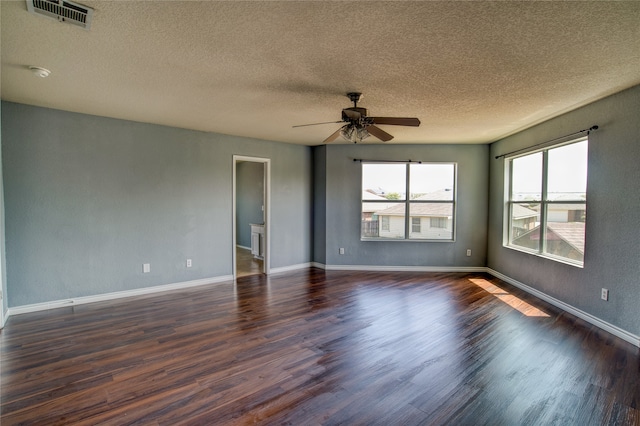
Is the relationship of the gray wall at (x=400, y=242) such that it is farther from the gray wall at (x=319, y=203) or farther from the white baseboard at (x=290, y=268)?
the white baseboard at (x=290, y=268)

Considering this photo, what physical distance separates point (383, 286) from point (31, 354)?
13.8 feet

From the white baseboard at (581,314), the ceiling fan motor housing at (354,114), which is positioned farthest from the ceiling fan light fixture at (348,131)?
the white baseboard at (581,314)

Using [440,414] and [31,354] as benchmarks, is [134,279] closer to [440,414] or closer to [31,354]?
[31,354]

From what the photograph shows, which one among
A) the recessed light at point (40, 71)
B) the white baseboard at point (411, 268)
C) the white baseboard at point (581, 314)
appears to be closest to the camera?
the recessed light at point (40, 71)

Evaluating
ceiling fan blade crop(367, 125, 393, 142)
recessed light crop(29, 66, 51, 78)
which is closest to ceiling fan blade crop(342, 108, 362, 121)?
ceiling fan blade crop(367, 125, 393, 142)

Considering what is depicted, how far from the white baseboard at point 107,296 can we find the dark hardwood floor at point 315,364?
13 cm

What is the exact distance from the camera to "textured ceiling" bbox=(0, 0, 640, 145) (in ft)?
6.20

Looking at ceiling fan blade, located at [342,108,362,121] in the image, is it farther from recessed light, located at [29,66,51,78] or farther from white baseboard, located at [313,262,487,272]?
white baseboard, located at [313,262,487,272]

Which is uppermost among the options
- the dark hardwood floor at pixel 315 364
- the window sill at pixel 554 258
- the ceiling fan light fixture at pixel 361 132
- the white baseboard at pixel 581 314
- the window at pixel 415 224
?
the ceiling fan light fixture at pixel 361 132

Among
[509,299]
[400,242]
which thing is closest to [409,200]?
[400,242]

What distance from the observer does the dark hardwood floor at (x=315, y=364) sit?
2.04 metres

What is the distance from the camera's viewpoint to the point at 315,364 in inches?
104

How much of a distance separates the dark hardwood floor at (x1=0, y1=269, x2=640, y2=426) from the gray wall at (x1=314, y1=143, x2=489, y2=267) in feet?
6.03

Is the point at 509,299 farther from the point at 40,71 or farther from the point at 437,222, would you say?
the point at 40,71
